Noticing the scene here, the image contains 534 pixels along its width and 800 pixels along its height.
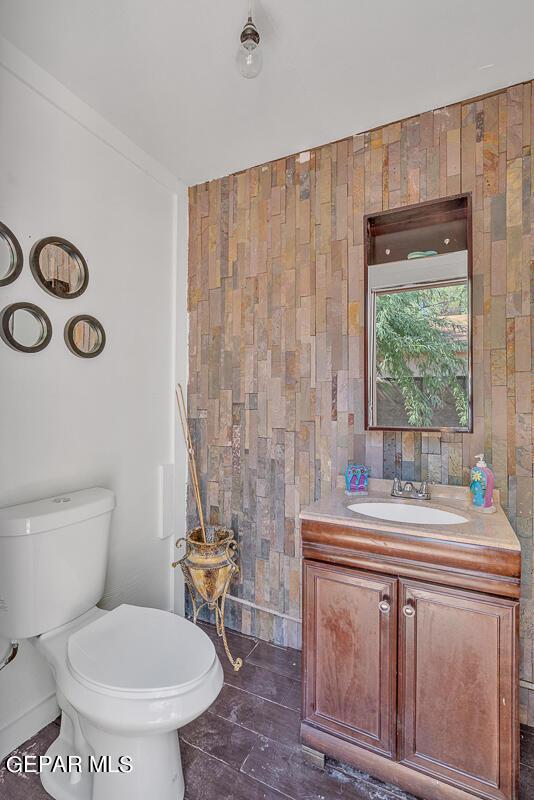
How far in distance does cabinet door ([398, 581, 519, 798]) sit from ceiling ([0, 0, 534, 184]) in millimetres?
1879

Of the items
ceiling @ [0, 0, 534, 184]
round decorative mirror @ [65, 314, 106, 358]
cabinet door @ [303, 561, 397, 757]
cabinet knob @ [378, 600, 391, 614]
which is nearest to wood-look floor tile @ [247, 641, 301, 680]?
cabinet door @ [303, 561, 397, 757]

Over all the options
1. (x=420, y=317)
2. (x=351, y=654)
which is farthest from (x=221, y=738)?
(x=420, y=317)

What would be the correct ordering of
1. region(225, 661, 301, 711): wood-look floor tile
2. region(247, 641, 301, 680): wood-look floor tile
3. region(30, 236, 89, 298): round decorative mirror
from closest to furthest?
region(30, 236, 89, 298): round decorative mirror, region(225, 661, 301, 711): wood-look floor tile, region(247, 641, 301, 680): wood-look floor tile

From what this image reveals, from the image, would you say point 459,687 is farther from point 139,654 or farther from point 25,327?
point 25,327

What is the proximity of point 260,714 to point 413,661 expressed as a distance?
743 millimetres

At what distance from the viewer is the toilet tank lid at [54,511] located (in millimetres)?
1319

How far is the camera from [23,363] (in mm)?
1552

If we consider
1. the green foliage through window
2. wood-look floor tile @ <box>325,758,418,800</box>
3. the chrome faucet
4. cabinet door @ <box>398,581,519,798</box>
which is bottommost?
wood-look floor tile @ <box>325,758,418,800</box>

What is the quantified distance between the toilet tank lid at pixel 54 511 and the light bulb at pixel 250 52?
156 cm

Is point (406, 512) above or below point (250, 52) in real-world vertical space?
below

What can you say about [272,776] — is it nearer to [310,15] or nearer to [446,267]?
[446,267]

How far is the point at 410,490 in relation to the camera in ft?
5.49

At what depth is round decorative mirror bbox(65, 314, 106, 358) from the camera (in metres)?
1.73

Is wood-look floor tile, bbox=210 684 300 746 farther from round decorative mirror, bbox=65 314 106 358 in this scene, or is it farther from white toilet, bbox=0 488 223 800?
round decorative mirror, bbox=65 314 106 358
